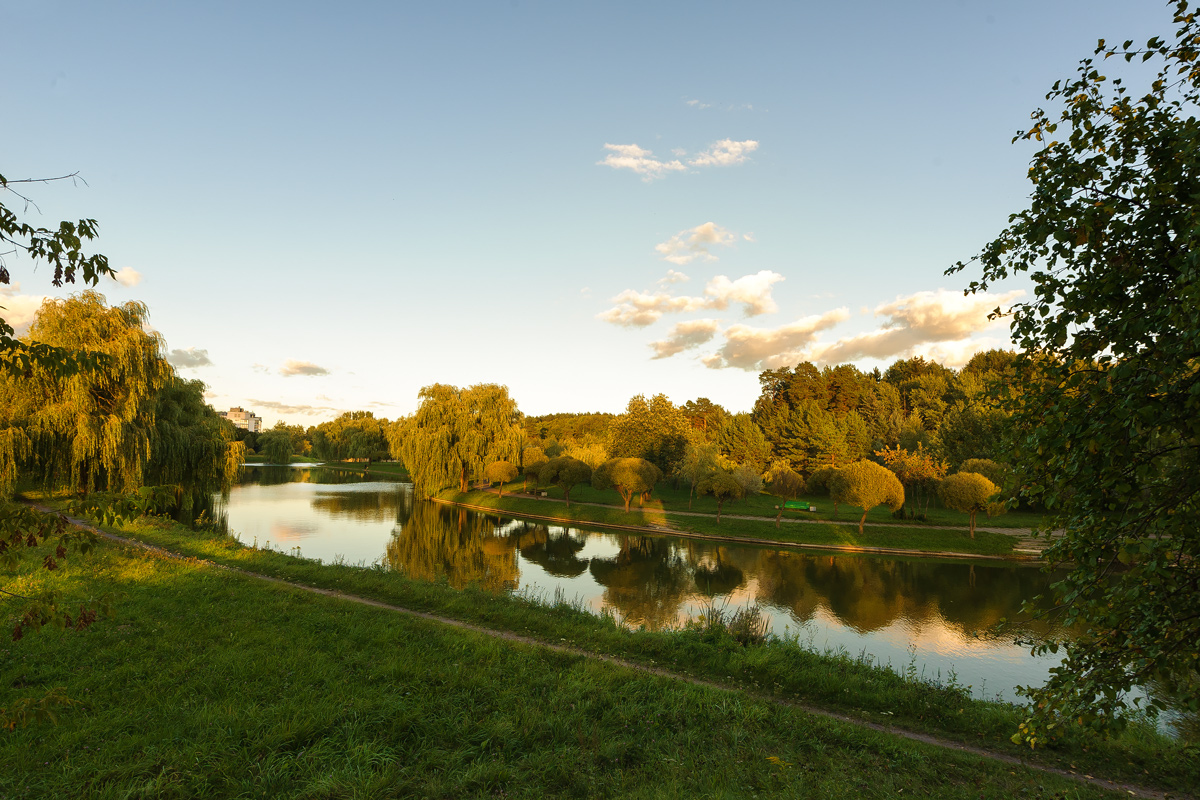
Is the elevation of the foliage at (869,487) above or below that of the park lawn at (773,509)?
above

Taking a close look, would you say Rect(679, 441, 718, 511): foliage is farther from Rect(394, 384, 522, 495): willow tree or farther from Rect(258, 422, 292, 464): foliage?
Rect(258, 422, 292, 464): foliage

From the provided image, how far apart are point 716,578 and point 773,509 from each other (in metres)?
16.9

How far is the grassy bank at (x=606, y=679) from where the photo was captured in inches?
234

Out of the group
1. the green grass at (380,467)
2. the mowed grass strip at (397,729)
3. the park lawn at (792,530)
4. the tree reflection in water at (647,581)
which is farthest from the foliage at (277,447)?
the mowed grass strip at (397,729)

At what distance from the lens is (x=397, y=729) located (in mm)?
5902

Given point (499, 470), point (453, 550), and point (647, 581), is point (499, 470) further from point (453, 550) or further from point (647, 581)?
point (647, 581)

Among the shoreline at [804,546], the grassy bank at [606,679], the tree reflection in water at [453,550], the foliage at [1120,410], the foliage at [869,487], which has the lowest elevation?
the shoreline at [804,546]

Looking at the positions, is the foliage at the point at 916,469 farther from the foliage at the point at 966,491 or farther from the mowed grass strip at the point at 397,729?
the mowed grass strip at the point at 397,729

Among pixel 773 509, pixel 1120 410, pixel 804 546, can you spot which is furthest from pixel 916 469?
pixel 1120 410

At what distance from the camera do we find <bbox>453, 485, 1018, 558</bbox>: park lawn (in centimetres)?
2630

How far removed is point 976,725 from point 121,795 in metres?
9.57

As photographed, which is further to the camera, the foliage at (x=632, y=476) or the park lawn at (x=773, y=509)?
the foliage at (x=632, y=476)

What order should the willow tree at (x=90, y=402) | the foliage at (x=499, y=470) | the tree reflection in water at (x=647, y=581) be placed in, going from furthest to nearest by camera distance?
the foliage at (x=499, y=470), the willow tree at (x=90, y=402), the tree reflection in water at (x=647, y=581)

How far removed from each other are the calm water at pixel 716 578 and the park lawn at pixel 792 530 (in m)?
1.72
